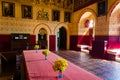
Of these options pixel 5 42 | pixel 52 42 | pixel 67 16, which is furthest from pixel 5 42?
pixel 67 16

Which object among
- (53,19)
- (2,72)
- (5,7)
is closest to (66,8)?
(53,19)

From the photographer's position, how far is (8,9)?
9945mm

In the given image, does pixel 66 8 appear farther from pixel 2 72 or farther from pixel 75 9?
pixel 2 72

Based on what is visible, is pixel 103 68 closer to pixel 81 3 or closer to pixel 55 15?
pixel 81 3

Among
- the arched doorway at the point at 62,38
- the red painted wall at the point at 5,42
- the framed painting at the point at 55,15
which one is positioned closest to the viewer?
the red painted wall at the point at 5,42

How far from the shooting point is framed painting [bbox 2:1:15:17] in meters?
9.75

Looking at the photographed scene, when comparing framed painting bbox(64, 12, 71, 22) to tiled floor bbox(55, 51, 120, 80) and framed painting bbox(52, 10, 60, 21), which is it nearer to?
framed painting bbox(52, 10, 60, 21)

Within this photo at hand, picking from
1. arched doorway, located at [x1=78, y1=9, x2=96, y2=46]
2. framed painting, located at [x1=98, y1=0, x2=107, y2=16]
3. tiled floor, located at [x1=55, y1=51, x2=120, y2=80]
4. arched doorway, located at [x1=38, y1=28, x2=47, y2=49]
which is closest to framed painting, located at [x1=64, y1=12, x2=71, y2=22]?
arched doorway, located at [x1=78, y1=9, x2=96, y2=46]

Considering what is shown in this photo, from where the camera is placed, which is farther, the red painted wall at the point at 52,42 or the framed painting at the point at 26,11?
the red painted wall at the point at 52,42

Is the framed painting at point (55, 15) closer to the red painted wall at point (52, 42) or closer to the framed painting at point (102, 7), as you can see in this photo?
the red painted wall at point (52, 42)

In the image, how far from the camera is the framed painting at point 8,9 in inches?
384

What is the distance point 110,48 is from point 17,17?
315 inches

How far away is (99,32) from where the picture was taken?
9.07 meters

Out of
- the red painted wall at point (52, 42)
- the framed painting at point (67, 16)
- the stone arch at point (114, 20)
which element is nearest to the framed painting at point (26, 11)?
the red painted wall at point (52, 42)
